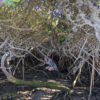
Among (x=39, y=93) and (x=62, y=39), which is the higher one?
(x=62, y=39)

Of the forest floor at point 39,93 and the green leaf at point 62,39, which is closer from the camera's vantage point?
the green leaf at point 62,39

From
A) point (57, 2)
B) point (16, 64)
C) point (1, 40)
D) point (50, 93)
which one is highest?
point (57, 2)

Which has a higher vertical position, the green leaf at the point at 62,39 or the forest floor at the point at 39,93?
the green leaf at the point at 62,39

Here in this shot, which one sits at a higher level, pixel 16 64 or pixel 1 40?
pixel 1 40

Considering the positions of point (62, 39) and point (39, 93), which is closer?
point (62, 39)

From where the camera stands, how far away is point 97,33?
2.87 meters

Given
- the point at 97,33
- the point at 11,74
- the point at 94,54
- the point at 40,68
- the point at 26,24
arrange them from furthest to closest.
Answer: the point at 40,68 → the point at 11,74 → the point at 94,54 → the point at 26,24 → the point at 97,33

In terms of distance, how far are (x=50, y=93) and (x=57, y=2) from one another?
3.14 ft

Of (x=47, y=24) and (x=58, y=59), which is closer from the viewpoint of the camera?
(x=47, y=24)

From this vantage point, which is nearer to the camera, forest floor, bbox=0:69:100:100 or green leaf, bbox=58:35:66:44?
green leaf, bbox=58:35:66:44

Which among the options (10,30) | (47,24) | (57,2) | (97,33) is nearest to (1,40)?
(10,30)

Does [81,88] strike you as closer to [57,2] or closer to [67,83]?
[67,83]

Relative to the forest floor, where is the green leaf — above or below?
above

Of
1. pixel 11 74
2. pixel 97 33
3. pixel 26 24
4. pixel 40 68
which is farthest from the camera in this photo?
pixel 40 68
